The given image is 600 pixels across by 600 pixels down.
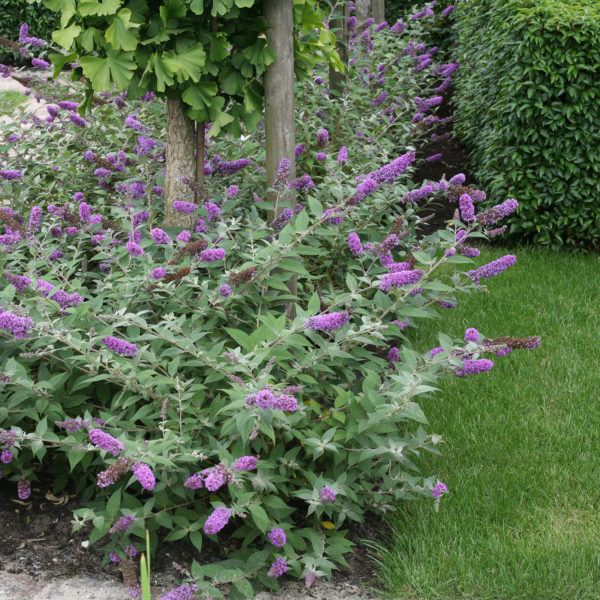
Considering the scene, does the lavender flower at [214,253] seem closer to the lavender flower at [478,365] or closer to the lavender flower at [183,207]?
the lavender flower at [183,207]

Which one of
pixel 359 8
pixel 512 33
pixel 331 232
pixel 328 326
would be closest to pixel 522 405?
pixel 331 232

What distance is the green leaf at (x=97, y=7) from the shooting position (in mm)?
2990

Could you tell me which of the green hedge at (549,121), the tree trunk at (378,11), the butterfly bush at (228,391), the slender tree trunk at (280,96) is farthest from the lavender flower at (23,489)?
the tree trunk at (378,11)

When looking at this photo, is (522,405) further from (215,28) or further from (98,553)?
(215,28)

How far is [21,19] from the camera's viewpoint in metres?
14.1

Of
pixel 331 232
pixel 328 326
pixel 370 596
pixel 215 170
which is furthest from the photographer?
pixel 215 170

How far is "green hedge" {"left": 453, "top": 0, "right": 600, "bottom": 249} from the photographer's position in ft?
17.4

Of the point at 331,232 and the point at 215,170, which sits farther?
the point at 215,170

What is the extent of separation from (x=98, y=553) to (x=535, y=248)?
440cm

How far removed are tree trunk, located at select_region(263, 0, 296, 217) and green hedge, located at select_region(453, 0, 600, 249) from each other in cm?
268

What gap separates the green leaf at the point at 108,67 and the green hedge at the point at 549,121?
11.0ft

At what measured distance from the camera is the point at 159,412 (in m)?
2.55

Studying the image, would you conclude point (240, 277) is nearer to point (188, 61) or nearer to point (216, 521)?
point (216, 521)

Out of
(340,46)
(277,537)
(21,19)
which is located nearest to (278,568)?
(277,537)
